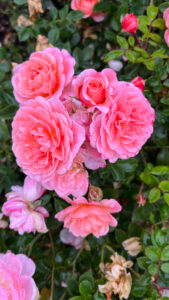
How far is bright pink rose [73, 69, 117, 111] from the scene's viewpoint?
0.68m

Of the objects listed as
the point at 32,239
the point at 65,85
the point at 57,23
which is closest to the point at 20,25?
the point at 57,23

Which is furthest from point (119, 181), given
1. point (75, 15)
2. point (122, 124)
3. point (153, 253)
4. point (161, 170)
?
point (75, 15)

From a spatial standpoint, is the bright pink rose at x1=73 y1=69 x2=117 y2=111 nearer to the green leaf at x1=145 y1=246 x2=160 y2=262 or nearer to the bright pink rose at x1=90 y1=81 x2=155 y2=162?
the bright pink rose at x1=90 y1=81 x2=155 y2=162

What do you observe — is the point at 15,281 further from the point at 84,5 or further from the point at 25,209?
the point at 84,5

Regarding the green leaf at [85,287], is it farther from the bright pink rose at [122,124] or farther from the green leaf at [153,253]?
the bright pink rose at [122,124]

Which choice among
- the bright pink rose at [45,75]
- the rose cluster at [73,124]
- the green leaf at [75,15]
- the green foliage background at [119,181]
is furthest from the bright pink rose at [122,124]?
the green leaf at [75,15]

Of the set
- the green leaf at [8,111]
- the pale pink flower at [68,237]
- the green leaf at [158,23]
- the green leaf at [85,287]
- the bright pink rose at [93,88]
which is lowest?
the pale pink flower at [68,237]

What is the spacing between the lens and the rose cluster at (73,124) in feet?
2.24

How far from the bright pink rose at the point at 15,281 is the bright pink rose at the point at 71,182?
0.22m

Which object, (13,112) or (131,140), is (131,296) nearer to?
(131,140)

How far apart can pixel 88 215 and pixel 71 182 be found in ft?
0.38

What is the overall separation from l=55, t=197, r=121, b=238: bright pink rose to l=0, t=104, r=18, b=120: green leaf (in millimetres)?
368

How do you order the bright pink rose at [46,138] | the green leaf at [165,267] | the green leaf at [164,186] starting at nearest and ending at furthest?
the bright pink rose at [46,138] → the green leaf at [165,267] → the green leaf at [164,186]

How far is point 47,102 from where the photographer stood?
0.68m
